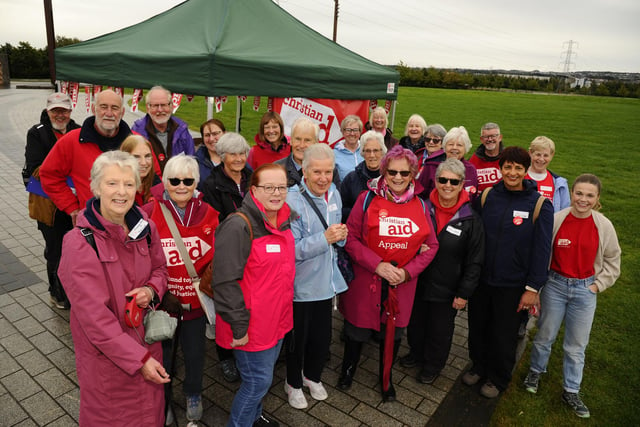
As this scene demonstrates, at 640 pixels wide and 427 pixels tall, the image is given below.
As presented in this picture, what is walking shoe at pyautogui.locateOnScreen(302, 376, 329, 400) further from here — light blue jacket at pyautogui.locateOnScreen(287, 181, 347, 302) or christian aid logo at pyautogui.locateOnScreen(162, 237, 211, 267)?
christian aid logo at pyautogui.locateOnScreen(162, 237, 211, 267)

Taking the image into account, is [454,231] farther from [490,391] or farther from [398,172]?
[490,391]

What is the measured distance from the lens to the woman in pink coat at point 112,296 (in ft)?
6.84

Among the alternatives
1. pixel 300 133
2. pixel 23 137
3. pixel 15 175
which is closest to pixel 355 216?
pixel 300 133

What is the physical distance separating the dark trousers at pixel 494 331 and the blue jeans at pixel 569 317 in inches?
10.8

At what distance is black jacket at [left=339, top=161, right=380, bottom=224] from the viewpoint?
400 cm

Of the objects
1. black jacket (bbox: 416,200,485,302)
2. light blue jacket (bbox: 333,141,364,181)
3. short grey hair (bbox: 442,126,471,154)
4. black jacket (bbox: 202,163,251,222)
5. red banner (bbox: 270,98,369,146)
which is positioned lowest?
black jacket (bbox: 416,200,485,302)

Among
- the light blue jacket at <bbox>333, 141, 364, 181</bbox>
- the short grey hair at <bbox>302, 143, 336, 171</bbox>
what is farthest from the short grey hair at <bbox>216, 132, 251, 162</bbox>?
the light blue jacket at <bbox>333, 141, 364, 181</bbox>

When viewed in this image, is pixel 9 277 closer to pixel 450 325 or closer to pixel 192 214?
pixel 192 214

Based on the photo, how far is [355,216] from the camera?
11.5ft

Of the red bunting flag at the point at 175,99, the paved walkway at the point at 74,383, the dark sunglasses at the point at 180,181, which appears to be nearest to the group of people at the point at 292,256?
the dark sunglasses at the point at 180,181

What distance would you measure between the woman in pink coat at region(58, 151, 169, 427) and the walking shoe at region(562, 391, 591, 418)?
11.2ft

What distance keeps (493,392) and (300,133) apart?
2919 millimetres

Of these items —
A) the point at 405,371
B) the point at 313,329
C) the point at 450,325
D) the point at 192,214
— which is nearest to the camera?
the point at 192,214

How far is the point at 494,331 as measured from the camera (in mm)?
3695
